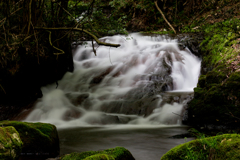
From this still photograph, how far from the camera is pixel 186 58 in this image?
11055mm

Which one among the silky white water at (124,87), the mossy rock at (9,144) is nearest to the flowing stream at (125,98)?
the silky white water at (124,87)

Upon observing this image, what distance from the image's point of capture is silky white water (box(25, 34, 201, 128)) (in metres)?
7.36

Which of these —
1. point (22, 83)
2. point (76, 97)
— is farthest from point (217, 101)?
point (22, 83)

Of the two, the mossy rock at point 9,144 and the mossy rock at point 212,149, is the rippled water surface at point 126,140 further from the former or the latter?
the mossy rock at point 212,149

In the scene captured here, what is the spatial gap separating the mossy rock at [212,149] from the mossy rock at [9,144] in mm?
1798

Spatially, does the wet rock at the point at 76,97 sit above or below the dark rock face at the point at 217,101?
below

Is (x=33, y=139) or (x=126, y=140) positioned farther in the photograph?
(x=126, y=140)

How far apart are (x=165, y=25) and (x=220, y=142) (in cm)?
1546

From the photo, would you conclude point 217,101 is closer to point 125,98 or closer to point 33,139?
point 125,98

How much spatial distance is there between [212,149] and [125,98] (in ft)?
20.6

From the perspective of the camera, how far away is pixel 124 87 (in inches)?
378

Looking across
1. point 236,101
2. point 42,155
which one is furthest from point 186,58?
point 42,155

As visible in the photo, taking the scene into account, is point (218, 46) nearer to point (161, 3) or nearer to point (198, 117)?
point (198, 117)

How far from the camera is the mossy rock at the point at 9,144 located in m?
2.71
